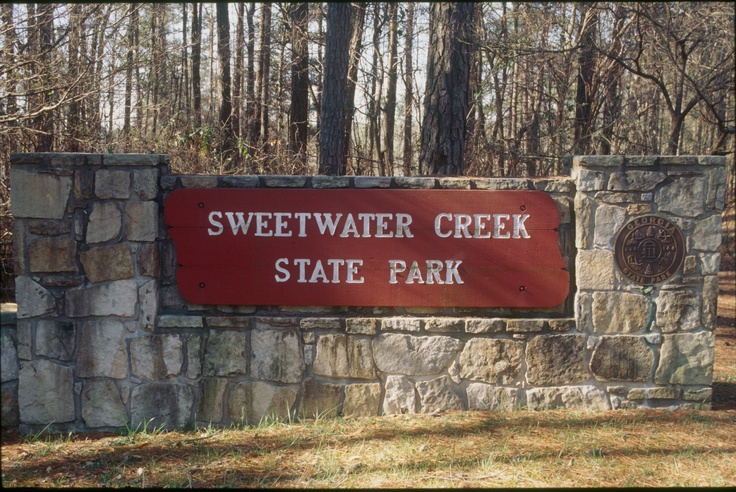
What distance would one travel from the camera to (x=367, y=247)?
4250 mm

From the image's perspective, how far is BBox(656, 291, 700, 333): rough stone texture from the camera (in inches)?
169

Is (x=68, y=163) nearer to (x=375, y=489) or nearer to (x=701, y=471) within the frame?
(x=375, y=489)

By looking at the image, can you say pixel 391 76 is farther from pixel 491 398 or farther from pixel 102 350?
pixel 102 350

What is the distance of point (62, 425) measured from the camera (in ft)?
13.7

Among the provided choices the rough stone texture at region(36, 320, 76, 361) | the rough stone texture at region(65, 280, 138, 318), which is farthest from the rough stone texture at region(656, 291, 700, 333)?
the rough stone texture at region(36, 320, 76, 361)

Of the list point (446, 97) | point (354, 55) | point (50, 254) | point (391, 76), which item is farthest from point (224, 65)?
point (50, 254)

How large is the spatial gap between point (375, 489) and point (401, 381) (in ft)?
3.41

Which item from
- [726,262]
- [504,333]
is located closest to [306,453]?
[504,333]

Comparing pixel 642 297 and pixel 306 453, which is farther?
pixel 642 297

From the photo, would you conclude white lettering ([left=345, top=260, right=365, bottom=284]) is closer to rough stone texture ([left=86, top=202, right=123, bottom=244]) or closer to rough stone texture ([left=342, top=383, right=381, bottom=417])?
rough stone texture ([left=342, top=383, right=381, bottom=417])

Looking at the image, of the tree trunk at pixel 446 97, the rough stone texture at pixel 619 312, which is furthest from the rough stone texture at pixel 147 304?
the tree trunk at pixel 446 97

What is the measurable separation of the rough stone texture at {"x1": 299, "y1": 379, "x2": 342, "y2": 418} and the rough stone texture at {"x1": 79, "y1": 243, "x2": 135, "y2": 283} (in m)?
1.36

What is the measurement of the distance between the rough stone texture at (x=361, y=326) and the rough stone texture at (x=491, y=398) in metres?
0.75

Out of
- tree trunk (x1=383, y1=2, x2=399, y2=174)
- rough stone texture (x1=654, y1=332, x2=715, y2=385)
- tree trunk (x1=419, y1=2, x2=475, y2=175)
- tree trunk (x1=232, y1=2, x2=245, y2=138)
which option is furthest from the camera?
tree trunk (x1=383, y1=2, x2=399, y2=174)
